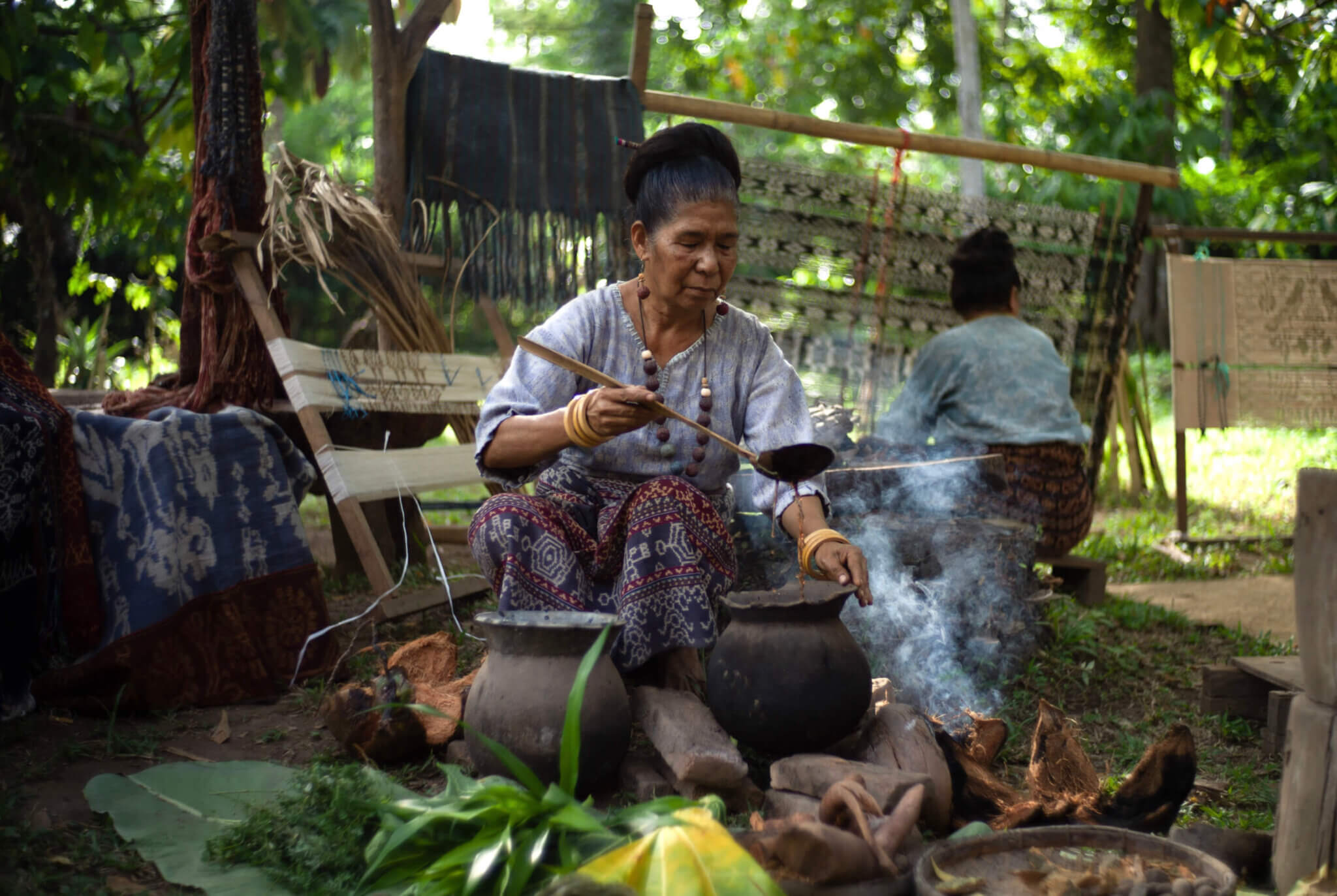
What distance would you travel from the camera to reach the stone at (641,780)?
238 cm

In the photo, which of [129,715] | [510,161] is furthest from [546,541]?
[510,161]

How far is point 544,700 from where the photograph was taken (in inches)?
89.4

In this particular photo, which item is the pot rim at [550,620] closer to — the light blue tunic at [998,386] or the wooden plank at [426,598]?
the wooden plank at [426,598]

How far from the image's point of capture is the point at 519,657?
234cm

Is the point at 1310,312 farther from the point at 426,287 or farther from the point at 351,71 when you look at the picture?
the point at 351,71

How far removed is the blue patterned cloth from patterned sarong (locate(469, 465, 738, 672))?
1.04m

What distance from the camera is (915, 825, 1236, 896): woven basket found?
1802 millimetres

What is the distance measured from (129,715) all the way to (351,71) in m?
5.00

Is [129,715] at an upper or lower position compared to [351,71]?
lower

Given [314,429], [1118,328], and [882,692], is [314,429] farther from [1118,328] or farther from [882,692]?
[1118,328]

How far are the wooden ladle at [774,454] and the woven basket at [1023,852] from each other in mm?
1004

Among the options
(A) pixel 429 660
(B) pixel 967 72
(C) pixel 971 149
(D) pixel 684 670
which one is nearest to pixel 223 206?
(A) pixel 429 660

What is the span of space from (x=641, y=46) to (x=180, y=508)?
2.68 metres

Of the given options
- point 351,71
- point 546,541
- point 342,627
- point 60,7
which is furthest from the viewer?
point 351,71
